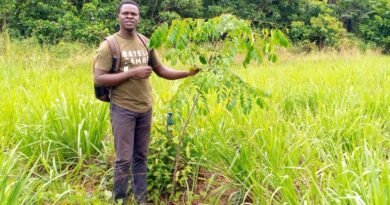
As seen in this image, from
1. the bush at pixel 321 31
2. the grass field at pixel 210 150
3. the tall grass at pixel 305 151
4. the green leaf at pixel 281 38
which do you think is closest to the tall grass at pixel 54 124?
the grass field at pixel 210 150

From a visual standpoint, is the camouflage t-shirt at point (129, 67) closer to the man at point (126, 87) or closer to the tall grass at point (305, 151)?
the man at point (126, 87)

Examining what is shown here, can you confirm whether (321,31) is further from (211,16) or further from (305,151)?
(305,151)

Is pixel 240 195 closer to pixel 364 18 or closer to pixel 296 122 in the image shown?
pixel 296 122

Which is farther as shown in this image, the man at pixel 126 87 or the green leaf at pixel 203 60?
the man at pixel 126 87

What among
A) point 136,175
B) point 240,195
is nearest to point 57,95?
point 136,175

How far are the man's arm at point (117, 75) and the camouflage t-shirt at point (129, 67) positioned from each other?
0.16 ft

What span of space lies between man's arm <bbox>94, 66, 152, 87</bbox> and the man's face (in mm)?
351

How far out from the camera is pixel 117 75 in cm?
290

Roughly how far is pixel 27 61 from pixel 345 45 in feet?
44.9

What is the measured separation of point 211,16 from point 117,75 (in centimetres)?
1469

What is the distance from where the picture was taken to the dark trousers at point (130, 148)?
3.04m

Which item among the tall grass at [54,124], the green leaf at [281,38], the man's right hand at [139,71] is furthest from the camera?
the tall grass at [54,124]

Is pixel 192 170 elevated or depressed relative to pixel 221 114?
depressed

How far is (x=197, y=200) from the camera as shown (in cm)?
344
